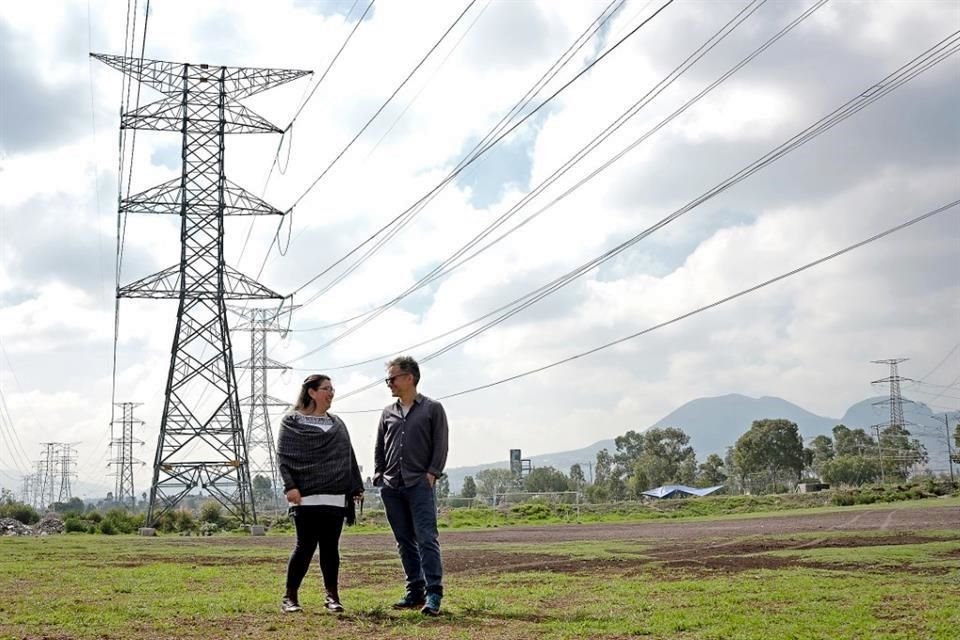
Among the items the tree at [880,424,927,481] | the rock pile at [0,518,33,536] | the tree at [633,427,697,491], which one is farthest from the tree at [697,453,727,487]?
the rock pile at [0,518,33,536]

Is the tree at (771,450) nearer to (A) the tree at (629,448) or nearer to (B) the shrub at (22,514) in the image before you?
(A) the tree at (629,448)

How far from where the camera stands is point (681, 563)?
12.6 m

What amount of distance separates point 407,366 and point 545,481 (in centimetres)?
14217

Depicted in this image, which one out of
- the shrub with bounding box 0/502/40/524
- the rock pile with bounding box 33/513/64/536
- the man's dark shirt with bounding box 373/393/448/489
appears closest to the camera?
the man's dark shirt with bounding box 373/393/448/489

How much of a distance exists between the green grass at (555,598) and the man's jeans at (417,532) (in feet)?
1.08

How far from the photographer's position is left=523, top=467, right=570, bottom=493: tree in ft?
473

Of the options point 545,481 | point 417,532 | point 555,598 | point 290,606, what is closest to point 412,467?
point 417,532

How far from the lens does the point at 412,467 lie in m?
8.07

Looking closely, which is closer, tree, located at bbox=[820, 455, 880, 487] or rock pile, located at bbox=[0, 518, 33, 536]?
rock pile, located at bbox=[0, 518, 33, 536]

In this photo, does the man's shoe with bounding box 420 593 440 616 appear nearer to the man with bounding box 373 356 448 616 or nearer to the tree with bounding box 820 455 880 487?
the man with bounding box 373 356 448 616

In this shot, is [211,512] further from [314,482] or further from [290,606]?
[314,482]

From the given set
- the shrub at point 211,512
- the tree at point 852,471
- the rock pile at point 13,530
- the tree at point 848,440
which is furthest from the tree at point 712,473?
the rock pile at point 13,530

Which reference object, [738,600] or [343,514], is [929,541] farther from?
[343,514]

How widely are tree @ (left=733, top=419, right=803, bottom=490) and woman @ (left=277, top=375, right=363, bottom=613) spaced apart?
11875 cm
